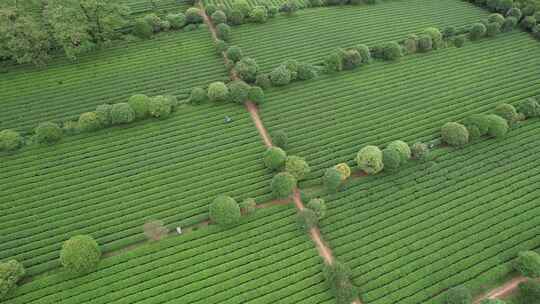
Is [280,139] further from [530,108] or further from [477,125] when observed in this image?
[530,108]

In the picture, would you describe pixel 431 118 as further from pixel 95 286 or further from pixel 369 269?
pixel 95 286

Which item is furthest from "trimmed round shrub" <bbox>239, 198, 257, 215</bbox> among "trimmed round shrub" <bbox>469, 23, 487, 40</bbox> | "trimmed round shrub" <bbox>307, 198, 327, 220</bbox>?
"trimmed round shrub" <bbox>469, 23, 487, 40</bbox>

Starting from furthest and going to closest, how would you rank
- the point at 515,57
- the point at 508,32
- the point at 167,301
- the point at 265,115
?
the point at 508,32, the point at 515,57, the point at 265,115, the point at 167,301

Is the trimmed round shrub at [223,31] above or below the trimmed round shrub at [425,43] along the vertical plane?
above

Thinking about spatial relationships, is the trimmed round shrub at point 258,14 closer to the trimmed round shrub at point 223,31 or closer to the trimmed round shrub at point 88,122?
the trimmed round shrub at point 223,31

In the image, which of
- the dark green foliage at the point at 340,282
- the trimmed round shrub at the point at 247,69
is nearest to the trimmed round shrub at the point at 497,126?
the dark green foliage at the point at 340,282

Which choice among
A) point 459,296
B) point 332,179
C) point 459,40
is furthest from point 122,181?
point 459,40

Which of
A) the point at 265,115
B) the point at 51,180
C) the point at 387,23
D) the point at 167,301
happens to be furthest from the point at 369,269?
the point at 387,23

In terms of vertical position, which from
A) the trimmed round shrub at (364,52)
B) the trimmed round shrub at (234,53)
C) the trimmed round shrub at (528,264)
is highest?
the trimmed round shrub at (234,53)
